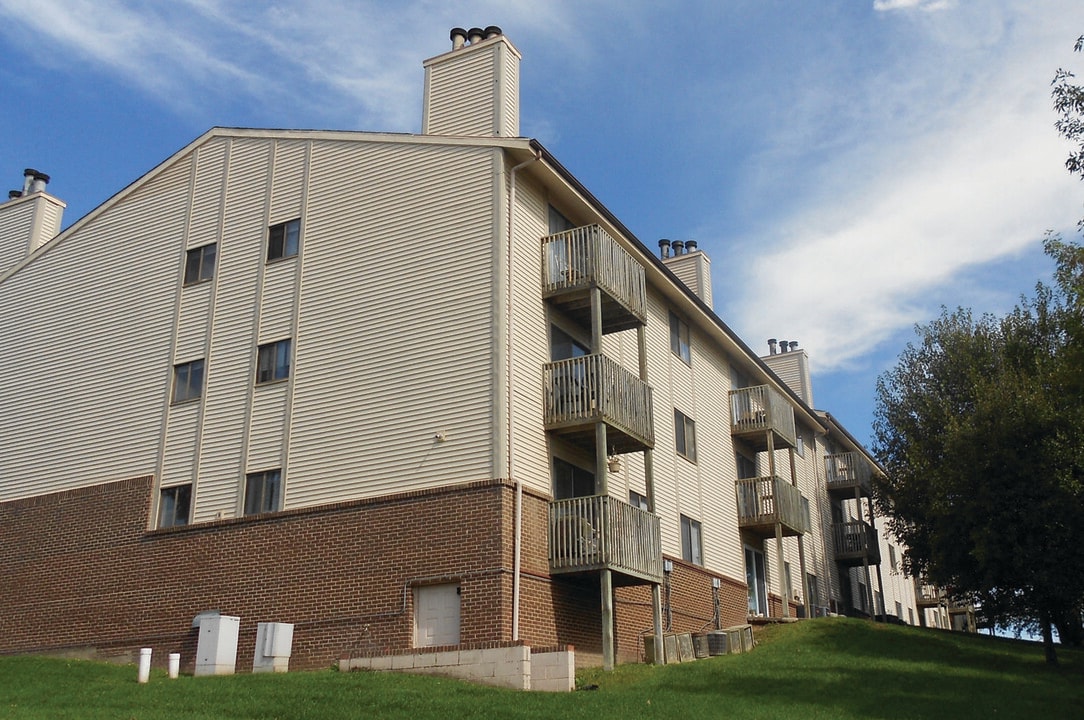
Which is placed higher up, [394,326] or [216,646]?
[394,326]

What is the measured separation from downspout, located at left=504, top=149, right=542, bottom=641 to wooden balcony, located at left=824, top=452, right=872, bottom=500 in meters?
23.1

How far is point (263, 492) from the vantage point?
22812mm

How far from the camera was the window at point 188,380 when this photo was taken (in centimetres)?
2470

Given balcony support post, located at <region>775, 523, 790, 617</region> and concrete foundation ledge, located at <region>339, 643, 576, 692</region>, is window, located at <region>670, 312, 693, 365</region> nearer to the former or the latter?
balcony support post, located at <region>775, 523, 790, 617</region>

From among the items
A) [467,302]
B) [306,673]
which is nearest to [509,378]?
[467,302]

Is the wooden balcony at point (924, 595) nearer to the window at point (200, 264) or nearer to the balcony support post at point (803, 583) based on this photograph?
the balcony support post at point (803, 583)

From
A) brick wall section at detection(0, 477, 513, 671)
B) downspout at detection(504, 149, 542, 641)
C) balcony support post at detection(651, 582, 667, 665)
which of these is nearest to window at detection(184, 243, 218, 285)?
brick wall section at detection(0, 477, 513, 671)

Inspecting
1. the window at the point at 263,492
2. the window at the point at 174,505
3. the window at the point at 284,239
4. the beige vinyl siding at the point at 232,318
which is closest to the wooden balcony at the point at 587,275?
the window at the point at 284,239

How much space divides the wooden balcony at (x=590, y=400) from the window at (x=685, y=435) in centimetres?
558

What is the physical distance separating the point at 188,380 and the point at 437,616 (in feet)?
28.8

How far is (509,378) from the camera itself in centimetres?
2111

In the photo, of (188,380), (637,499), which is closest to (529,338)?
(637,499)

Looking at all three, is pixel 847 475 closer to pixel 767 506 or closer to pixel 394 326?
pixel 767 506

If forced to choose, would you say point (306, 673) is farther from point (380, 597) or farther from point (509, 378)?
point (509, 378)
